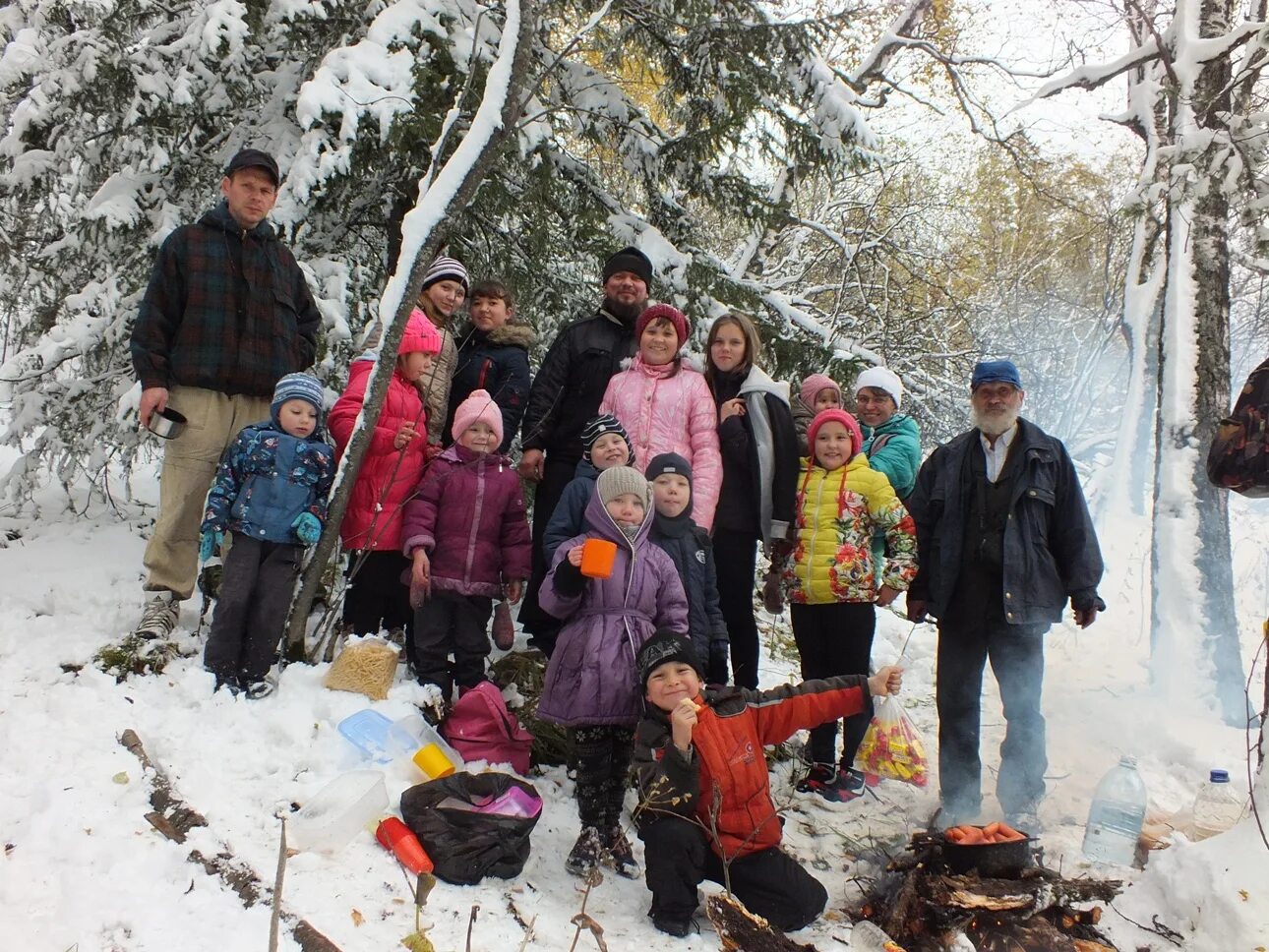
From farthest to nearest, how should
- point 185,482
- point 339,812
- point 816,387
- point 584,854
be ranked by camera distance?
point 816,387 < point 185,482 < point 584,854 < point 339,812

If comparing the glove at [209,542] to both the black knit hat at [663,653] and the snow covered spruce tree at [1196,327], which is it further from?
Result: the snow covered spruce tree at [1196,327]

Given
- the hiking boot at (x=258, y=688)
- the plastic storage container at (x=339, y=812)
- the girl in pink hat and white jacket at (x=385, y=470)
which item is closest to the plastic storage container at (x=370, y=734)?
Result: the plastic storage container at (x=339, y=812)

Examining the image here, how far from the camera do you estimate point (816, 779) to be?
4043mm

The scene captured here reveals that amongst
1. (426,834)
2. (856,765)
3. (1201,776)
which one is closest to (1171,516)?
(1201,776)

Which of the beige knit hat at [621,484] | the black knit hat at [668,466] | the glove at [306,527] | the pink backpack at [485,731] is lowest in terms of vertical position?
the pink backpack at [485,731]

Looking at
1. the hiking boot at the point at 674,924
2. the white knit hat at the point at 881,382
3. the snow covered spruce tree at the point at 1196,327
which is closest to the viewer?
the hiking boot at the point at 674,924

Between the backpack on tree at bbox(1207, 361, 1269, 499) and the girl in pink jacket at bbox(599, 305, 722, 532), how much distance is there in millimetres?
2080

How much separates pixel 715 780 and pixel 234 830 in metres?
1.65

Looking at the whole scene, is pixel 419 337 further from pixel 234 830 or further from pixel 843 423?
pixel 234 830

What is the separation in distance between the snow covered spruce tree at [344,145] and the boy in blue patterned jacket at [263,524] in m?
0.98

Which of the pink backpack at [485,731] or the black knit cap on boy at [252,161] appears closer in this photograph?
the pink backpack at [485,731]

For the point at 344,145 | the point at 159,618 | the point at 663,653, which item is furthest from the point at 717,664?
the point at 344,145

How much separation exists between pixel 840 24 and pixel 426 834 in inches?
239

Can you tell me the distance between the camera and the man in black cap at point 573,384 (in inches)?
175
